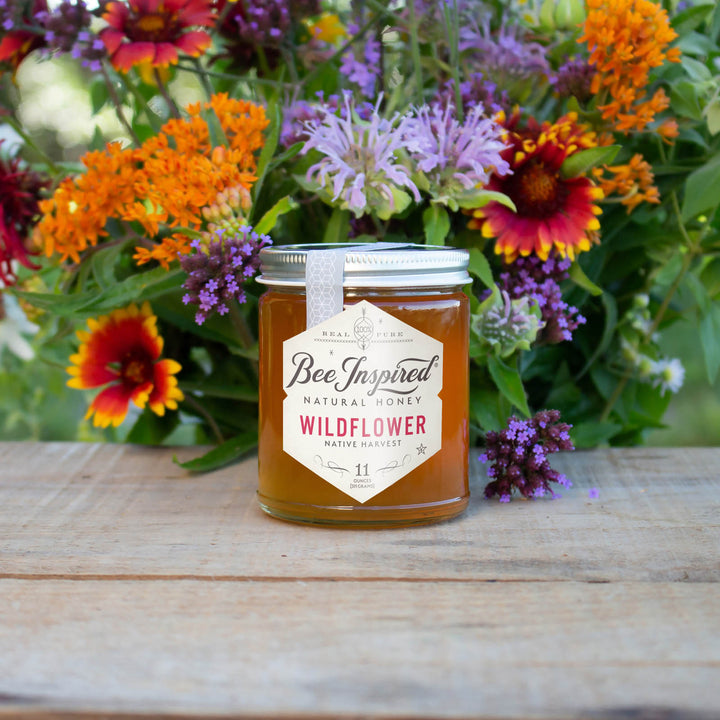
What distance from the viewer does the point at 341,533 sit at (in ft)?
1.90

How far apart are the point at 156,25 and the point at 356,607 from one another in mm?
462

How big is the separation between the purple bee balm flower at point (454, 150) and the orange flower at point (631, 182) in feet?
0.31

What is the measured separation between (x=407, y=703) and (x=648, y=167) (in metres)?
0.47

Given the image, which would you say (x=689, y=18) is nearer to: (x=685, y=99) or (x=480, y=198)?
(x=685, y=99)

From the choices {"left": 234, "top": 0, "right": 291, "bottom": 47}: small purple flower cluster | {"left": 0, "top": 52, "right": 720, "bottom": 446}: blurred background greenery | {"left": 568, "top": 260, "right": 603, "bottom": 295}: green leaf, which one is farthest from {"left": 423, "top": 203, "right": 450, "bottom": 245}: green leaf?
{"left": 0, "top": 52, "right": 720, "bottom": 446}: blurred background greenery

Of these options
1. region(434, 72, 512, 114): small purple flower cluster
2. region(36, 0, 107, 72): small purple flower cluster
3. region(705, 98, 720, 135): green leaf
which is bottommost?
region(705, 98, 720, 135): green leaf

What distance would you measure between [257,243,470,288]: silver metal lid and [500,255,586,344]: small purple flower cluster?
0.29 ft

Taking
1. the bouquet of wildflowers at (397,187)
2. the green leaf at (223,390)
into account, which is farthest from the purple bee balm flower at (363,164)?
the green leaf at (223,390)

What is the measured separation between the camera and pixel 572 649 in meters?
0.42

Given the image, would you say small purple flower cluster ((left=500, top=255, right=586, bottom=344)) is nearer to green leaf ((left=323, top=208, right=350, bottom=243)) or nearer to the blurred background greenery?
green leaf ((left=323, top=208, right=350, bottom=243))

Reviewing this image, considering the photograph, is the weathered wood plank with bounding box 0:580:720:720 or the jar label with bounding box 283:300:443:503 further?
the jar label with bounding box 283:300:443:503

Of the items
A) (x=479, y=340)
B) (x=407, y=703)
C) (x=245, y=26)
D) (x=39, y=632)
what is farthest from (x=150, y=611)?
(x=245, y=26)

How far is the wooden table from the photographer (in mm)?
377

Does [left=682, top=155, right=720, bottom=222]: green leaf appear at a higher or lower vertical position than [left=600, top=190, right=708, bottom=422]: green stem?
higher
